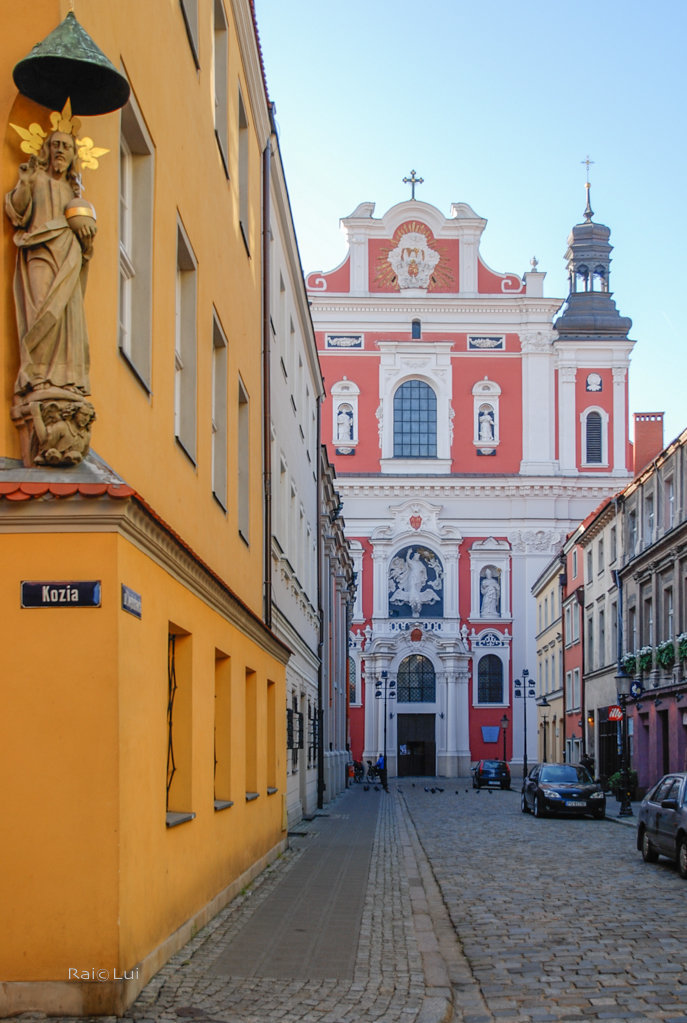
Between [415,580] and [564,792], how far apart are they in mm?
35151

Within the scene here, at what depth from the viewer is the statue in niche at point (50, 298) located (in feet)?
23.6

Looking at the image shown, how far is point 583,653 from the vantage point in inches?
1790

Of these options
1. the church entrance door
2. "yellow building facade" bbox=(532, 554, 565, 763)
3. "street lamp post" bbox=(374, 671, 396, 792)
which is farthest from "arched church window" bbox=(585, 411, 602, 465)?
the church entrance door

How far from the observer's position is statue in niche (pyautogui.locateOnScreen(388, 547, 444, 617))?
2499 inches

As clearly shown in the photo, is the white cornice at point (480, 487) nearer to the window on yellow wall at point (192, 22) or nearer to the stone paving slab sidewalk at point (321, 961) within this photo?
the stone paving slab sidewalk at point (321, 961)

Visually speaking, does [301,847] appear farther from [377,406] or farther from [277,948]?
[377,406]

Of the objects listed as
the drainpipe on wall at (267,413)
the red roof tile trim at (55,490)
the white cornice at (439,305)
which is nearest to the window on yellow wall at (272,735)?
the drainpipe on wall at (267,413)

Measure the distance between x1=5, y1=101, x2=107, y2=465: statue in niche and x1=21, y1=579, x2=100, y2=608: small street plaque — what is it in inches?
27.1

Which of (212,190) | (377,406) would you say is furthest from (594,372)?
(212,190)

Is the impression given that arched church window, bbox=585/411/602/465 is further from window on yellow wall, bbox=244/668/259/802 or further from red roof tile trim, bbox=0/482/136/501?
red roof tile trim, bbox=0/482/136/501

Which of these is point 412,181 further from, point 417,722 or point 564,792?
point 564,792

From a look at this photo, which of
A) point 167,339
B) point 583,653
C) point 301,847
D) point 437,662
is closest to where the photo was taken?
point 167,339

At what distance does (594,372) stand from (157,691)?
193 ft

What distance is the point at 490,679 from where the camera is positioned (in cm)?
6250
